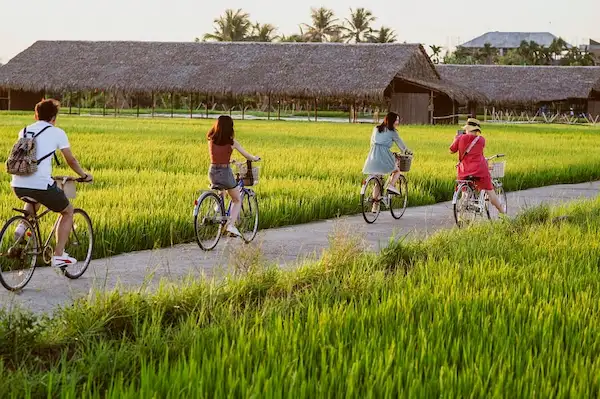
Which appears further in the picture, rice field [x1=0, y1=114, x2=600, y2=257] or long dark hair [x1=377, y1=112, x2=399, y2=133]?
long dark hair [x1=377, y1=112, x2=399, y2=133]

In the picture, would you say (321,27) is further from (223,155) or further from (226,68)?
(223,155)

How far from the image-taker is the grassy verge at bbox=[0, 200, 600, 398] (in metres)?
3.69

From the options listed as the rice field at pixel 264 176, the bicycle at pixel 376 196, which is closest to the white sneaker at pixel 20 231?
the rice field at pixel 264 176

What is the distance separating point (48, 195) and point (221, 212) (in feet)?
7.07

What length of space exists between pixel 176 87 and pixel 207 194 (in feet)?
126

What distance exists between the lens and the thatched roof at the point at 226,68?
44.6 metres

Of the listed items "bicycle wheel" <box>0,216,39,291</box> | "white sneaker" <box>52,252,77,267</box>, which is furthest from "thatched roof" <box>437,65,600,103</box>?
"bicycle wheel" <box>0,216,39,291</box>

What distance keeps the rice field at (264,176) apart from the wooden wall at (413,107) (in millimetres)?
17334

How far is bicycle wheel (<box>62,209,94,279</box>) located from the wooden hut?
36.2m

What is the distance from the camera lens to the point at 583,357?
13.6ft

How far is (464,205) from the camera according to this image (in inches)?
372

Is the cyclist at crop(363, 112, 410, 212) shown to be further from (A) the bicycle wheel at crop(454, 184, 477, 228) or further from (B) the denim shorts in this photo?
(B) the denim shorts

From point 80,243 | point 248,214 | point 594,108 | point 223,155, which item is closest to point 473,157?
point 248,214

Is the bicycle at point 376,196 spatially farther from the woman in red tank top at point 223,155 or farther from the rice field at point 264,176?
the woman in red tank top at point 223,155
